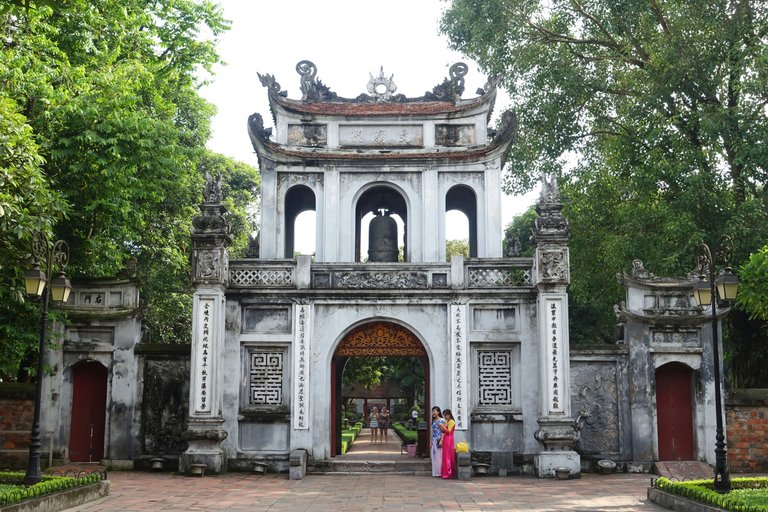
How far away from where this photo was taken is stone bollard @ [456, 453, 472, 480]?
16.0 meters

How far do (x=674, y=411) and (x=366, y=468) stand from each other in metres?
6.58

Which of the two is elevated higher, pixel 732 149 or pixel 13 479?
pixel 732 149

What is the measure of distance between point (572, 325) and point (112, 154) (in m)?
19.4

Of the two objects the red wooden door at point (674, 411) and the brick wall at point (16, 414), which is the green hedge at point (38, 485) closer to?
the brick wall at point (16, 414)

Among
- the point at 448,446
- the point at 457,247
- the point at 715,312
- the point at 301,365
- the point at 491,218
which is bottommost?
the point at 448,446

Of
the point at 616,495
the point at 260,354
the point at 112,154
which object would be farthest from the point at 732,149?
the point at 112,154

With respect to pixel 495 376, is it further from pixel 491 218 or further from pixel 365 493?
pixel 365 493

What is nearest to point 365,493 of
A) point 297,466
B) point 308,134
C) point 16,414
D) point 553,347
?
point 297,466

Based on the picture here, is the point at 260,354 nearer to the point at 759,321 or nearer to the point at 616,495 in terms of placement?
the point at 616,495

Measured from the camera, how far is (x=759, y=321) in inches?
796

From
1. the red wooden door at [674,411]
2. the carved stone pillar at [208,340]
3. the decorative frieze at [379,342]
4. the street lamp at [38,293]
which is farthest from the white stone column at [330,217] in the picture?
the red wooden door at [674,411]

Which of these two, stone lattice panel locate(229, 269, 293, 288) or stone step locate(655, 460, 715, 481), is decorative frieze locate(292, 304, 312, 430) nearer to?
stone lattice panel locate(229, 269, 293, 288)

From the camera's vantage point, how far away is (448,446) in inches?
636

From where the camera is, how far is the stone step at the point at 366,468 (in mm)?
16766
